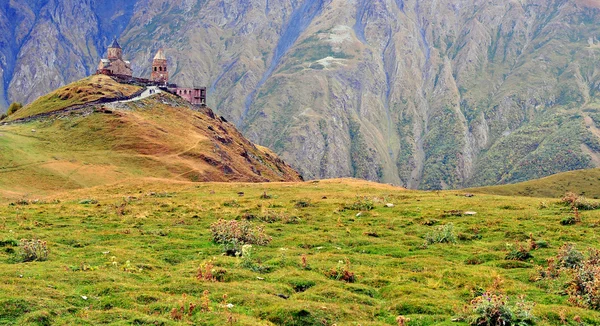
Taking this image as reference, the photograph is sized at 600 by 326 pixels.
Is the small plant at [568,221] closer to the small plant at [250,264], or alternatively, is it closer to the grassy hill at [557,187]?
the small plant at [250,264]

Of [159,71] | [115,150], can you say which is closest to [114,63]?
[159,71]

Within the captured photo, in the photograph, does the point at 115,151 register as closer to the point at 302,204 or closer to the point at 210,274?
the point at 302,204

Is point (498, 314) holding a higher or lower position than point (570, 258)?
lower

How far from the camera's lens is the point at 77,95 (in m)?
116

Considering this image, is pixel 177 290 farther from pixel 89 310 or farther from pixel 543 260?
pixel 543 260

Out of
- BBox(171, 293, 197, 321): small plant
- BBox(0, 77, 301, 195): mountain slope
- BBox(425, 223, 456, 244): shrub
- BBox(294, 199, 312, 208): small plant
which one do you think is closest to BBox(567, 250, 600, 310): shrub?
BBox(425, 223, 456, 244): shrub

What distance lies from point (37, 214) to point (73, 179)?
1443 inches

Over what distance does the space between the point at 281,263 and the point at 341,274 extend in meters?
3.42

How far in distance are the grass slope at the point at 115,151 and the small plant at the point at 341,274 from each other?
48151mm

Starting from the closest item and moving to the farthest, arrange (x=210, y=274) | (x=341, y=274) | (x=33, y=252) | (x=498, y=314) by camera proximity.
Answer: (x=498, y=314), (x=210, y=274), (x=341, y=274), (x=33, y=252)

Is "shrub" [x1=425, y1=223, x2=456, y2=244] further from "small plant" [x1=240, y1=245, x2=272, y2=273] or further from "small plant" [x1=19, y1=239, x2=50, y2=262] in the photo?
"small plant" [x1=19, y1=239, x2=50, y2=262]

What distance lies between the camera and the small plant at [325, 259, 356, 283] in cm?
2473

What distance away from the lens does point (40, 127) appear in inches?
3947

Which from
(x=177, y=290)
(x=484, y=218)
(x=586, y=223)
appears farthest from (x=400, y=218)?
(x=177, y=290)
